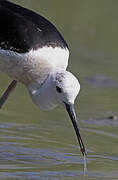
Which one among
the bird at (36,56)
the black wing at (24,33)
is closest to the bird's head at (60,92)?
the bird at (36,56)

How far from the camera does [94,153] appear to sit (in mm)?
7660

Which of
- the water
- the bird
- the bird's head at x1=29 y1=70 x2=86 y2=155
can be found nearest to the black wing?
the bird

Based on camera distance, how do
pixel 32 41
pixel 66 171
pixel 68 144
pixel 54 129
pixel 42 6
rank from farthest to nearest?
pixel 42 6
pixel 54 129
pixel 68 144
pixel 32 41
pixel 66 171

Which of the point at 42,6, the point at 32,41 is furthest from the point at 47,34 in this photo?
the point at 42,6

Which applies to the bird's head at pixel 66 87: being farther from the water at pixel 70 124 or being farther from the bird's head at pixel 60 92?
the water at pixel 70 124

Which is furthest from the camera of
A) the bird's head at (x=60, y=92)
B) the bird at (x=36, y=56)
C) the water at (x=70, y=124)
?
the bird at (x=36, y=56)

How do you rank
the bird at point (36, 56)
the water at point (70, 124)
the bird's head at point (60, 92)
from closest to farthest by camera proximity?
1. the water at point (70, 124)
2. the bird's head at point (60, 92)
3. the bird at point (36, 56)

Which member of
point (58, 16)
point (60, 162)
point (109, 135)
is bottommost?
point (58, 16)

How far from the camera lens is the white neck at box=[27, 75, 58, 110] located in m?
7.45

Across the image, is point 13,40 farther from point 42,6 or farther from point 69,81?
point 42,6

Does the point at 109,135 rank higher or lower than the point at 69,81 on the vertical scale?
lower

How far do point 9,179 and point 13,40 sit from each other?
5.38ft

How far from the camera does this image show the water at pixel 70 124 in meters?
6.99

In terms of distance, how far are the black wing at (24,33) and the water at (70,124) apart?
3.57 ft
